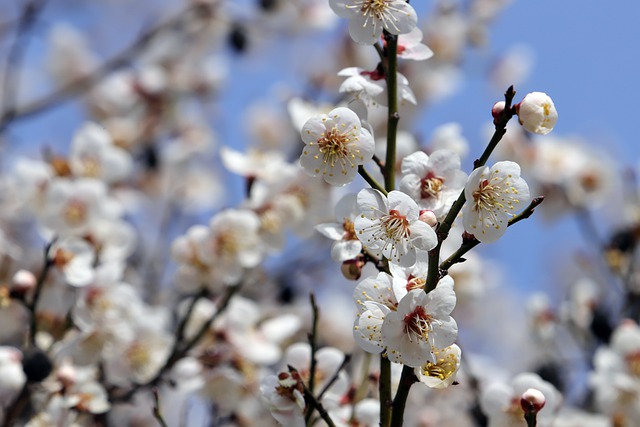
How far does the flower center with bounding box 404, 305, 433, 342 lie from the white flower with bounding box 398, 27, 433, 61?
0.60 metres

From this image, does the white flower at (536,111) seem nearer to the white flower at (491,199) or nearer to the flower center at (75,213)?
the white flower at (491,199)

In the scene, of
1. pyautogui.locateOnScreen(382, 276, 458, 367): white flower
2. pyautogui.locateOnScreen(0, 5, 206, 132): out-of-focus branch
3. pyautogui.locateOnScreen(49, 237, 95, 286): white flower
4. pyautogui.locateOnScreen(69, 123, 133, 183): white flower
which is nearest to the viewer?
pyautogui.locateOnScreen(382, 276, 458, 367): white flower

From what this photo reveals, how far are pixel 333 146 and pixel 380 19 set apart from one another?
0.27 metres

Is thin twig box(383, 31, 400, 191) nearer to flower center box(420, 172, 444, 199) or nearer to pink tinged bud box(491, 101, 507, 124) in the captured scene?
flower center box(420, 172, 444, 199)

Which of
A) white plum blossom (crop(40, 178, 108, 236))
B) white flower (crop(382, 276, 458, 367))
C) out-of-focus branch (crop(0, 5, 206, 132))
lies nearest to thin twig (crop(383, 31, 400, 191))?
white flower (crop(382, 276, 458, 367))

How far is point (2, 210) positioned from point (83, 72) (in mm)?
2103

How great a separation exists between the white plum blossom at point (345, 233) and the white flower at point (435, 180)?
0.11 metres

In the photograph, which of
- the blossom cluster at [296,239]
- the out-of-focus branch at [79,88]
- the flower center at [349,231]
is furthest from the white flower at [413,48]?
the out-of-focus branch at [79,88]

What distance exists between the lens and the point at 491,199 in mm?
1396

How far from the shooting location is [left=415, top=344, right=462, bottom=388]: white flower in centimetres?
140

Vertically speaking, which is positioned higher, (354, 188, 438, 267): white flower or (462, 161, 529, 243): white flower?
(462, 161, 529, 243): white flower

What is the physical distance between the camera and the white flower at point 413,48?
1.69 meters

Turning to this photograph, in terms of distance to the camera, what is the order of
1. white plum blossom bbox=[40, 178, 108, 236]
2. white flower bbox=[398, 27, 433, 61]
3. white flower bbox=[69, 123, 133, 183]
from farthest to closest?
white flower bbox=[69, 123, 133, 183] → white plum blossom bbox=[40, 178, 108, 236] → white flower bbox=[398, 27, 433, 61]

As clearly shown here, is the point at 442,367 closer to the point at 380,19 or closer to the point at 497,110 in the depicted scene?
the point at 497,110
